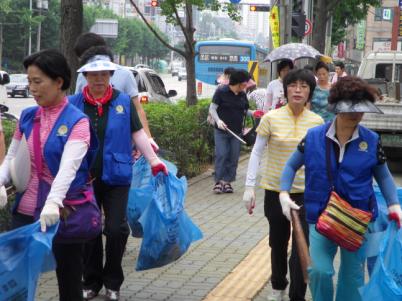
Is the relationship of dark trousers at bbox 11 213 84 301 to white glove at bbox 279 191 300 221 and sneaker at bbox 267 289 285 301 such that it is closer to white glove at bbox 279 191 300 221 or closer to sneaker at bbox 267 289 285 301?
white glove at bbox 279 191 300 221

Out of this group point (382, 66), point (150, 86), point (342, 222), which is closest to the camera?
point (342, 222)

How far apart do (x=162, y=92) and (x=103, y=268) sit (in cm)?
1526

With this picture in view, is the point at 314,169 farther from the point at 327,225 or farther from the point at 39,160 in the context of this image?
the point at 39,160

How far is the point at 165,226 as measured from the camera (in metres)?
→ 5.82

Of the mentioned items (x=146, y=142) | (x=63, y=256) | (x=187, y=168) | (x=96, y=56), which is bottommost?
(x=187, y=168)

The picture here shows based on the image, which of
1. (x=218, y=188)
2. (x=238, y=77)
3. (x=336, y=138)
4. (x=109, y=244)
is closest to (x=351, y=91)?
(x=336, y=138)

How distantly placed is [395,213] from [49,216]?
1.85 m

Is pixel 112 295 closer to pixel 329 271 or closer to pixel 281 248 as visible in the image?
pixel 281 248

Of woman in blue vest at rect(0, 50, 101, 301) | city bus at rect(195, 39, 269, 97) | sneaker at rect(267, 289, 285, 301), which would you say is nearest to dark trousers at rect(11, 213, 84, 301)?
woman in blue vest at rect(0, 50, 101, 301)

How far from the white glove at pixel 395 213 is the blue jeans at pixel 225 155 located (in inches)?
257

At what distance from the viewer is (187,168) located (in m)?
12.5

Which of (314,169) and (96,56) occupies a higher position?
(96,56)

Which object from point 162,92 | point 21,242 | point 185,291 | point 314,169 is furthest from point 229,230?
point 162,92

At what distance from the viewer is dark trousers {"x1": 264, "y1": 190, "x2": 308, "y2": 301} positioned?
5.76 metres
